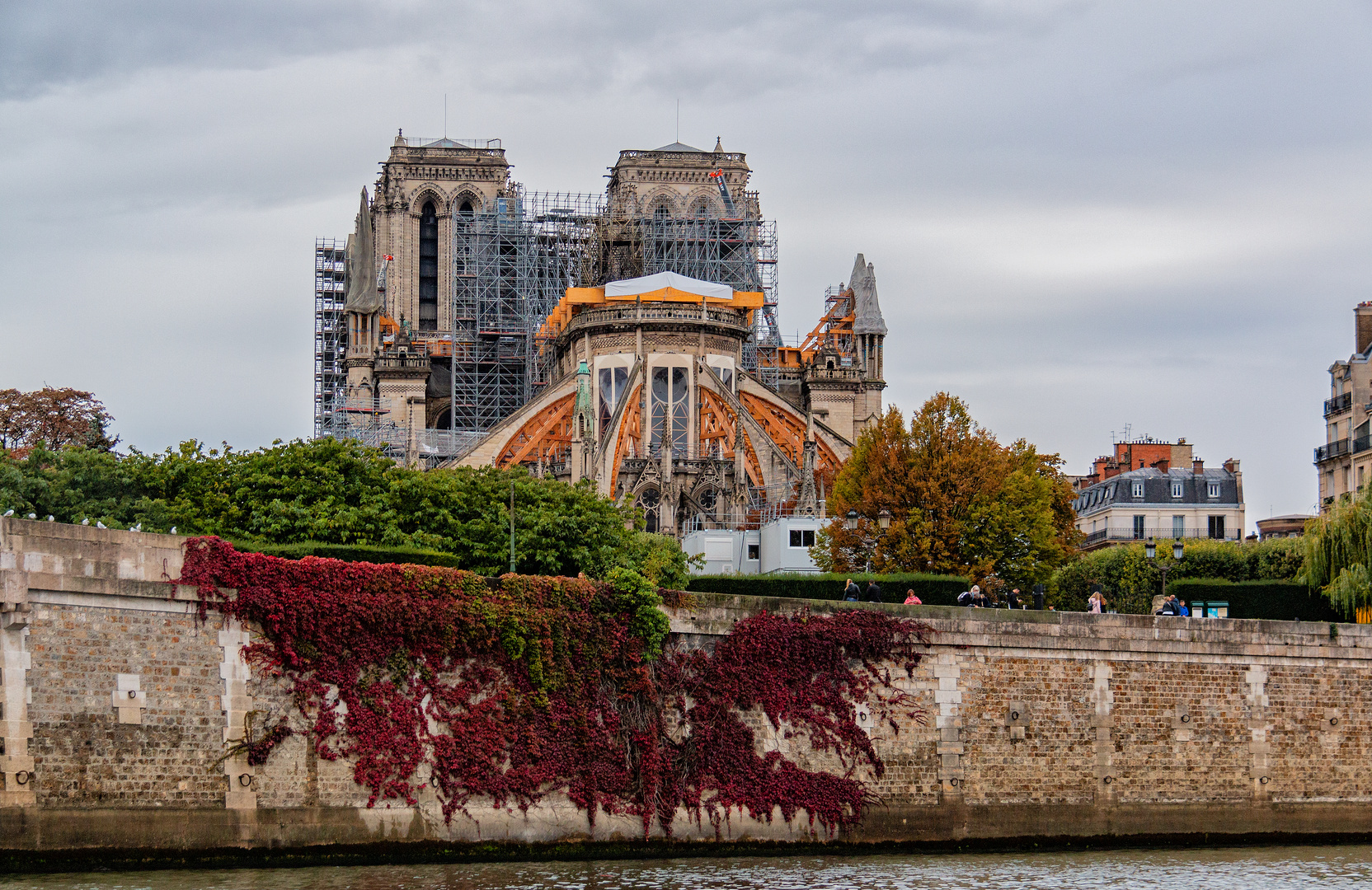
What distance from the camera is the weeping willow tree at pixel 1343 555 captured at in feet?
121

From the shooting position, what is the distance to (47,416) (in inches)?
2296

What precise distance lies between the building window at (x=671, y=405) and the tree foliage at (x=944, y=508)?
644 inches

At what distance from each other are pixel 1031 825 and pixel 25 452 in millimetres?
30087

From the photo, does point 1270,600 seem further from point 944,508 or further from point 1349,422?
point 1349,422

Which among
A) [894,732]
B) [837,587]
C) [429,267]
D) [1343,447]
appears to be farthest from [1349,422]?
[429,267]

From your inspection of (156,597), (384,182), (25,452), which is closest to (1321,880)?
(156,597)

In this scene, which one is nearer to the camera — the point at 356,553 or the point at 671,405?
the point at 356,553

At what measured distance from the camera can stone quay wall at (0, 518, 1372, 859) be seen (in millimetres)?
23562

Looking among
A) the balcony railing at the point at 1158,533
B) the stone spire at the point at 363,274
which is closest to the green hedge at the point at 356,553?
the balcony railing at the point at 1158,533

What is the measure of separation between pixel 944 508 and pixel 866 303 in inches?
1190

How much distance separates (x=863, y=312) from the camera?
7519cm

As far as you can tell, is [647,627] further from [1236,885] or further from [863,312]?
[863,312]

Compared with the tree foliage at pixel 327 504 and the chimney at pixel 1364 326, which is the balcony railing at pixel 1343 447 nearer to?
the chimney at pixel 1364 326

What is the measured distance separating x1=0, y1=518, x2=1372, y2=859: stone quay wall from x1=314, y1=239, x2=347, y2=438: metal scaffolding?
2011 inches
